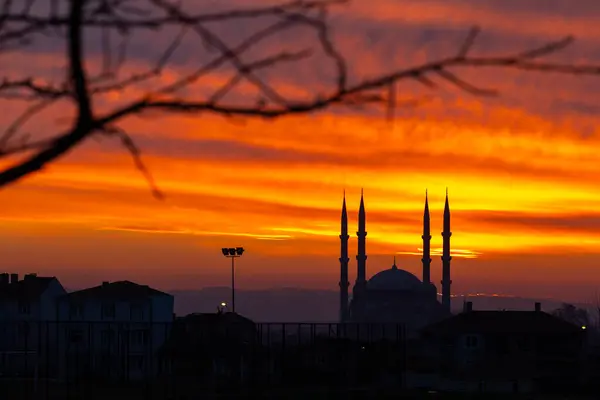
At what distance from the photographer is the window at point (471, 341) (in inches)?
2411

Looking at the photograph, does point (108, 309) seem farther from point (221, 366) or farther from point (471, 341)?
point (471, 341)

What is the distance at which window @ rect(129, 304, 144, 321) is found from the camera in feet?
199

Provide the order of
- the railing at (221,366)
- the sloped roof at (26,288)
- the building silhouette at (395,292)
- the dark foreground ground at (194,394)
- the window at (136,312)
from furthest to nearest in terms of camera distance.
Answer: the building silhouette at (395,292)
the window at (136,312)
the sloped roof at (26,288)
the railing at (221,366)
the dark foreground ground at (194,394)

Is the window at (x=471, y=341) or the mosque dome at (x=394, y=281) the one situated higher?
the mosque dome at (x=394, y=281)

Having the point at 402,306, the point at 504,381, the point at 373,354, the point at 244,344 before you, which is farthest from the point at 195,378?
the point at 402,306

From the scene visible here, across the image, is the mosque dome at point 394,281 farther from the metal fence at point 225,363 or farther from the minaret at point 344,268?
the metal fence at point 225,363

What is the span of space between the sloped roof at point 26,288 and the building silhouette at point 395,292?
3782 centimetres

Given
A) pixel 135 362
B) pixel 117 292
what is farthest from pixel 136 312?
pixel 135 362

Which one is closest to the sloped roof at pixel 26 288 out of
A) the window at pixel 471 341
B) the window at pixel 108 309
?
the window at pixel 108 309

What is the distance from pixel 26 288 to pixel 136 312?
573 cm

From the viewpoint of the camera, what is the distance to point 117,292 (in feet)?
201

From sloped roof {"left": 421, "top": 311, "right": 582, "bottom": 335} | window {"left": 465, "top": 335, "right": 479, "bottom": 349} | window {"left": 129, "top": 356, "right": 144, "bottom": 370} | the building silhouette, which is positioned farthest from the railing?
the building silhouette

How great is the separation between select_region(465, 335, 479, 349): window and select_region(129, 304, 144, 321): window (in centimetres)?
1689

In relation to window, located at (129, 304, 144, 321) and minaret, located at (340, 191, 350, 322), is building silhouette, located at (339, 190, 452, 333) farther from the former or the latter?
window, located at (129, 304, 144, 321)
